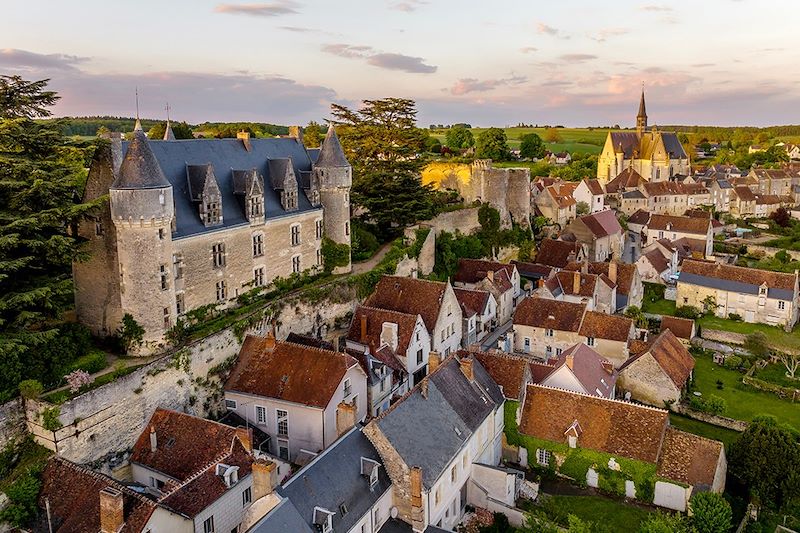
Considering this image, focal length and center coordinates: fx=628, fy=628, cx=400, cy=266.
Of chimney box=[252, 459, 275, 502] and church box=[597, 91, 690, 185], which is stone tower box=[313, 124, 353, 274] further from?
church box=[597, 91, 690, 185]

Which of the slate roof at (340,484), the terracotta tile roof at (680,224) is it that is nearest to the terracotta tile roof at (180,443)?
the slate roof at (340,484)

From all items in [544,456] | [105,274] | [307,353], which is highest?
[105,274]

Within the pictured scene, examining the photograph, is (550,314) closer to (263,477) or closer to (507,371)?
(507,371)

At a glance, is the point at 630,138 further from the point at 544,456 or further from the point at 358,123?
the point at 544,456

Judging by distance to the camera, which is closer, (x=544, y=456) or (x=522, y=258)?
(x=544, y=456)

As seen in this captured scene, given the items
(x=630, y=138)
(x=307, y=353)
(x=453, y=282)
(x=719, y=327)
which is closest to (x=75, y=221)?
(x=307, y=353)

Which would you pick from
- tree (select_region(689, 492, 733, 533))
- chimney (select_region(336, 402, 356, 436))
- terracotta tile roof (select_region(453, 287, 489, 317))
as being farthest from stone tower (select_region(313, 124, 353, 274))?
tree (select_region(689, 492, 733, 533))

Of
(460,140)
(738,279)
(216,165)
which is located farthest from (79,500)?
(460,140)
